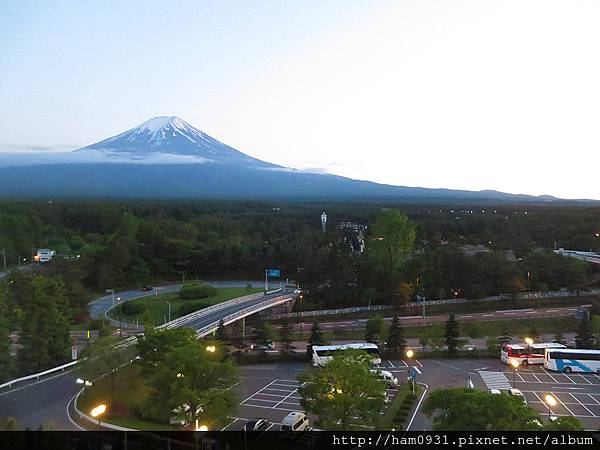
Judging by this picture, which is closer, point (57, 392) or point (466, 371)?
point (57, 392)

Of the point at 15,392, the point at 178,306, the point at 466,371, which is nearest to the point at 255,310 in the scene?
the point at 178,306

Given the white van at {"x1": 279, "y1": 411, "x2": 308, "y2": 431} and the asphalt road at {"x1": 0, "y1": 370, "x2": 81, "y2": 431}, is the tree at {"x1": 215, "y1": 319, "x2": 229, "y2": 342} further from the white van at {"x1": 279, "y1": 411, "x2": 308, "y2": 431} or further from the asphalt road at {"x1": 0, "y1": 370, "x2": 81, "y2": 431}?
the white van at {"x1": 279, "y1": 411, "x2": 308, "y2": 431}

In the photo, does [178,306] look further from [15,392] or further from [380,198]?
[380,198]

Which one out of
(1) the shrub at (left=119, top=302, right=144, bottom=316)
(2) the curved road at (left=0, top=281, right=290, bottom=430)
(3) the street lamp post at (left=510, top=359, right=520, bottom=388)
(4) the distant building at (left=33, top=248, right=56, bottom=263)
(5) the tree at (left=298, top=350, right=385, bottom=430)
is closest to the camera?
(5) the tree at (left=298, top=350, right=385, bottom=430)

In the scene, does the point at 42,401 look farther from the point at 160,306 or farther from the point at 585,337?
the point at 585,337

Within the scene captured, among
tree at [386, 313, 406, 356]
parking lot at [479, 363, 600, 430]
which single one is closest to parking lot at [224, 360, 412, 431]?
tree at [386, 313, 406, 356]
